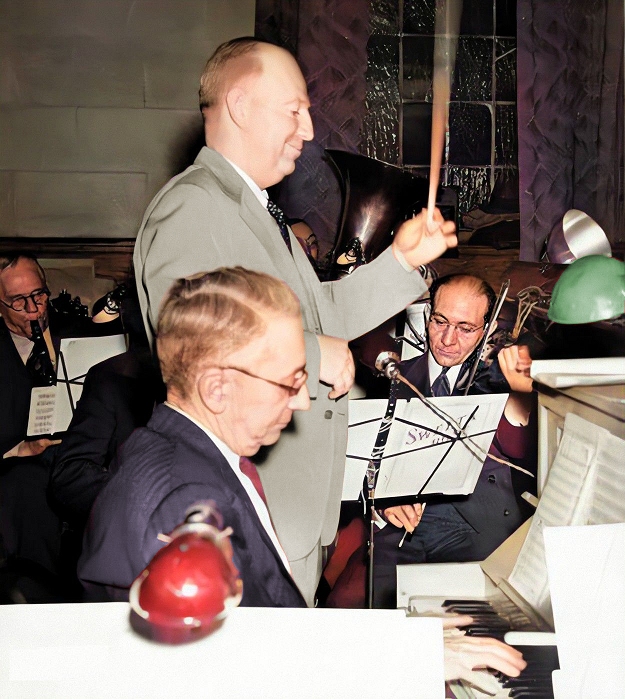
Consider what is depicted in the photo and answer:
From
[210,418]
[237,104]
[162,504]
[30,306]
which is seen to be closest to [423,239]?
[237,104]

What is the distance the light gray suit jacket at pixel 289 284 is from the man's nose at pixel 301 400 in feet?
0.06

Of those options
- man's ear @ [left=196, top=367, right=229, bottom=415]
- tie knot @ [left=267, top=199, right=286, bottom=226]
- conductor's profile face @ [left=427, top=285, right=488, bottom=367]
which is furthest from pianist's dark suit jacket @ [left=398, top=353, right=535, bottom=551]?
tie knot @ [left=267, top=199, right=286, bottom=226]

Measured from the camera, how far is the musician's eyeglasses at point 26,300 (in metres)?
2.12

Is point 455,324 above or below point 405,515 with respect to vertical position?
above

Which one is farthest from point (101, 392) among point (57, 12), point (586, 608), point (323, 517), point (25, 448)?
point (586, 608)

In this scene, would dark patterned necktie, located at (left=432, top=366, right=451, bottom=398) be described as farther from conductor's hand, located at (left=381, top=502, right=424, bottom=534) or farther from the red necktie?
the red necktie

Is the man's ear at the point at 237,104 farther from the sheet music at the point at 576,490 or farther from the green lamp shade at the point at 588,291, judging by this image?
the sheet music at the point at 576,490

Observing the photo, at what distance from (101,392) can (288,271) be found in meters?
0.59

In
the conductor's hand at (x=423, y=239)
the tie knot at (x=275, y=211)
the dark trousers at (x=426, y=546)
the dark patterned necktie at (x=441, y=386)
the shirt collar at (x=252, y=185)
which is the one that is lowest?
the dark trousers at (x=426, y=546)

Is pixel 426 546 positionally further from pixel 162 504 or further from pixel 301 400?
pixel 162 504

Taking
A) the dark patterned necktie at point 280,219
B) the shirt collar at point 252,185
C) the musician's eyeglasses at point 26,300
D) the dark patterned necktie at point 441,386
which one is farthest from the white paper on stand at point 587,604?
the musician's eyeglasses at point 26,300

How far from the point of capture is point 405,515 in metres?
2.15

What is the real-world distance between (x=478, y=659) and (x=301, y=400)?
0.87 metres

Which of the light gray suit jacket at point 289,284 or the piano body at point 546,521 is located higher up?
the light gray suit jacket at point 289,284
